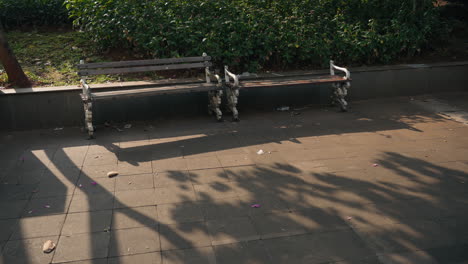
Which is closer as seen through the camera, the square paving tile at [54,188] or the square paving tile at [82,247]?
the square paving tile at [82,247]

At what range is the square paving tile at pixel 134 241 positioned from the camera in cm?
361

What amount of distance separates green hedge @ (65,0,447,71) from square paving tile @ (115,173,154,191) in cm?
315

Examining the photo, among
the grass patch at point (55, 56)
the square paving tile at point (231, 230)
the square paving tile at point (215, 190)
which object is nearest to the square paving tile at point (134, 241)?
the square paving tile at point (231, 230)

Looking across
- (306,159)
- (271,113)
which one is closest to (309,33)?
(271,113)

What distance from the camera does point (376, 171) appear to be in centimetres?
516

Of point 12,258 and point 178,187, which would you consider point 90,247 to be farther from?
point 178,187

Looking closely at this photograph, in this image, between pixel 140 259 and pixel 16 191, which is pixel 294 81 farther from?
pixel 140 259

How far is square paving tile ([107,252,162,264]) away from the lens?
3.46 m

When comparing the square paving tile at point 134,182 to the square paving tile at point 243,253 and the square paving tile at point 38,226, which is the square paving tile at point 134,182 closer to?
the square paving tile at point 38,226

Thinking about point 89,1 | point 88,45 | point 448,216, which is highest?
point 89,1

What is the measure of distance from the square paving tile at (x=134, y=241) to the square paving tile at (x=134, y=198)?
51 centimetres

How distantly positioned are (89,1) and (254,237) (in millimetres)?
6368

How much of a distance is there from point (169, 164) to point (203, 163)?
1.36ft

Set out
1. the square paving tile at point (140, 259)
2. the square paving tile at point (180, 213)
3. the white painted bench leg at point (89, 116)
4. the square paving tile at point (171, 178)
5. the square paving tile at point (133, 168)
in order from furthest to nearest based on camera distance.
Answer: the white painted bench leg at point (89, 116) < the square paving tile at point (133, 168) < the square paving tile at point (171, 178) < the square paving tile at point (180, 213) < the square paving tile at point (140, 259)
